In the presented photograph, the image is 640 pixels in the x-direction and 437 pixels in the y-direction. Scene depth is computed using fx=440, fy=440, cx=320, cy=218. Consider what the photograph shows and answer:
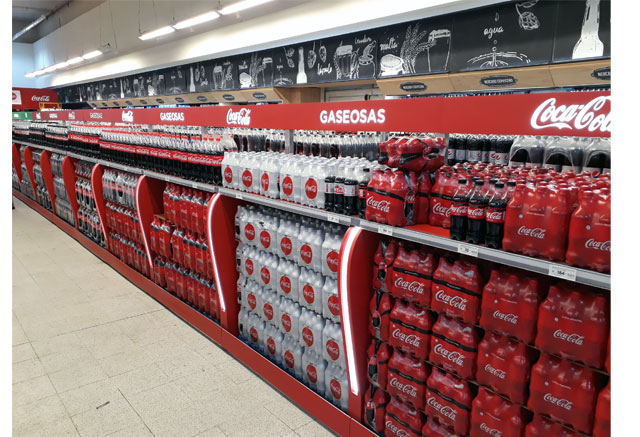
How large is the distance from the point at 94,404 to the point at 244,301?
122 cm

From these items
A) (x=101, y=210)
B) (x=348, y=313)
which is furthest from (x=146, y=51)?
(x=348, y=313)

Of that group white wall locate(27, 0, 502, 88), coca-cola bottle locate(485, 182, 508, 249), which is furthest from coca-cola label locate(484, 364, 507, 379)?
white wall locate(27, 0, 502, 88)

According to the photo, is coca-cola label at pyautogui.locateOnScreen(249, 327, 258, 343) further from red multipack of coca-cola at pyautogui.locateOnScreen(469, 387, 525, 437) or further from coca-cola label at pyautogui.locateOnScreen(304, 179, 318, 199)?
red multipack of coca-cola at pyautogui.locateOnScreen(469, 387, 525, 437)

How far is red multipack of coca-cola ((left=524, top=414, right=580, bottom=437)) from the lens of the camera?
5.83 ft

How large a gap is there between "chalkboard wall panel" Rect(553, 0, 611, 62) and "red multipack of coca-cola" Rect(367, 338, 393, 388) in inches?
171

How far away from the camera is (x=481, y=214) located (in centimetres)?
186

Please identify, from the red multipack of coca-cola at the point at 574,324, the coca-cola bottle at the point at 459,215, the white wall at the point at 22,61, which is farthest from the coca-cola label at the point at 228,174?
the white wall at the point at 22,61

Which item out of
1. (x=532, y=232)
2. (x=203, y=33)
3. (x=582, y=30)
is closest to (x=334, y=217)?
(x=532, y=232)

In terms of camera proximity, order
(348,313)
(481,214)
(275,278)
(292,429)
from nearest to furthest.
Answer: (481,214)
(348,313)
(292,429)
(275,278)

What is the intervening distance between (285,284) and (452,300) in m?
1.32

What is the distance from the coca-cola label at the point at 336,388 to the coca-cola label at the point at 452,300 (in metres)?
1.03

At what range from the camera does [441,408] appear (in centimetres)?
217

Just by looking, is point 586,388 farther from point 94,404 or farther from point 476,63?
point 476,63

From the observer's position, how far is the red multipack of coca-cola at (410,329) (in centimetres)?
222
